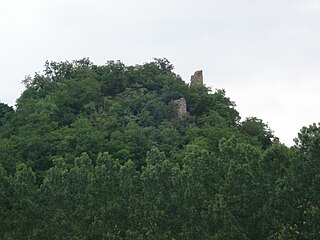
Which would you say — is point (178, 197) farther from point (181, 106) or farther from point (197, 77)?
point (197, 77)

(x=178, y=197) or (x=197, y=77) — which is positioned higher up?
(x=197, y=77)

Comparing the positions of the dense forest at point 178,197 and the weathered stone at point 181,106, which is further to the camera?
the weathered stone at point 181,106

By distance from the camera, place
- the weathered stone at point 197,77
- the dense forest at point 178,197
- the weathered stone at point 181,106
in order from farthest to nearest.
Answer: the weathered stone at point 197,77
the weathered stone at point 181,106
the dense forest at point 178,197

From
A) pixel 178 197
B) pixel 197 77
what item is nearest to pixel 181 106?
pixel 197 77

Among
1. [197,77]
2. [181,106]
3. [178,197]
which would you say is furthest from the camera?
[197,77]

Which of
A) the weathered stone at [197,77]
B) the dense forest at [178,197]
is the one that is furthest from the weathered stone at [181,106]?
the dense forest at [178,197]

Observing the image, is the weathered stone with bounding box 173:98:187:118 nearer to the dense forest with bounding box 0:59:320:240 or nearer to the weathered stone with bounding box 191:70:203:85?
the weathered stone with bounding box 191:70:203:85

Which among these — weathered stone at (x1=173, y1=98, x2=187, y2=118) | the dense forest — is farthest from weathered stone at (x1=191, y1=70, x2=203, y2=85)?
the dense forest

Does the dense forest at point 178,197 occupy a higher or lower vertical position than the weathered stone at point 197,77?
lower

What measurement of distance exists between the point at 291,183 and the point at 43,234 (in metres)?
8.54

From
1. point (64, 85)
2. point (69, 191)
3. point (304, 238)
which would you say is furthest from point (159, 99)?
point (304, 238)

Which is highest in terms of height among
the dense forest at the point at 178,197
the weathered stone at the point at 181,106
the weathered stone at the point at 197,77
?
the weathered stone at the point at 197,77

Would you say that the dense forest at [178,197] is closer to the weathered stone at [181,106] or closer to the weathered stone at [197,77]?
the weathered stone at [181,106]

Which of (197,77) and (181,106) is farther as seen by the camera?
(197,77)
